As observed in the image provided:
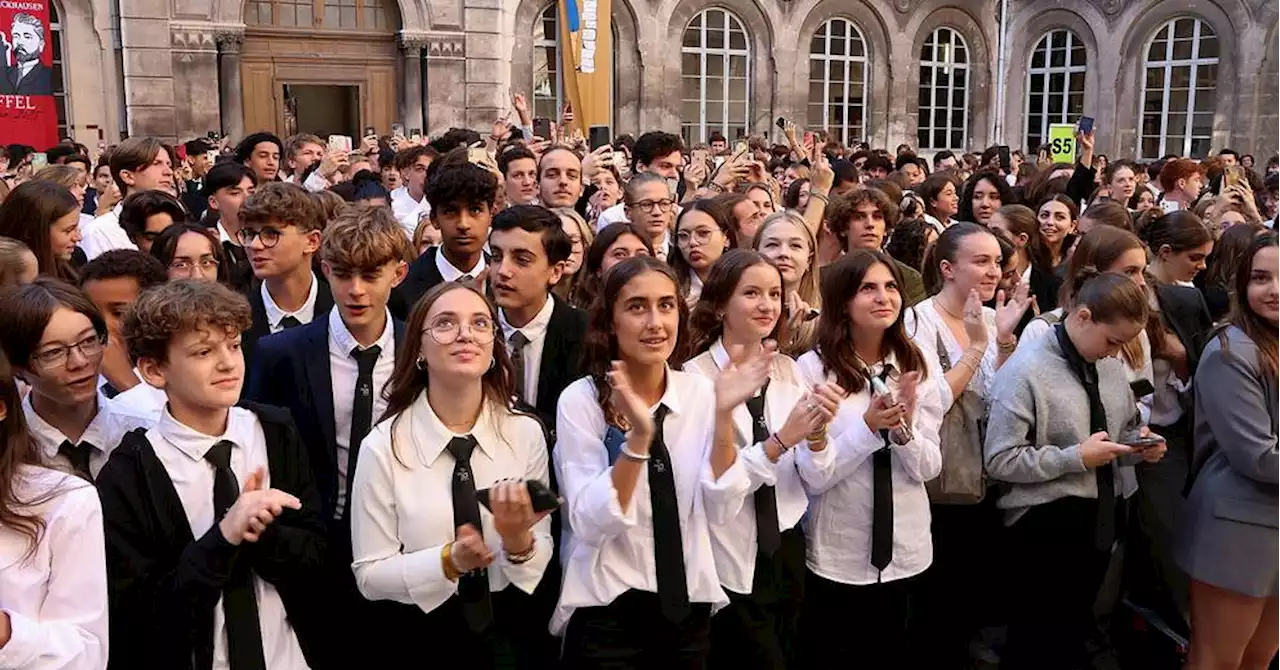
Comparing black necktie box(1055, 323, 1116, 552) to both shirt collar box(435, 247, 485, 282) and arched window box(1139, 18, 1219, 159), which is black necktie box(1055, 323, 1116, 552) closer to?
shirt collar box(435, 247, 485, 282)

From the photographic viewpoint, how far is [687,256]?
482 cm

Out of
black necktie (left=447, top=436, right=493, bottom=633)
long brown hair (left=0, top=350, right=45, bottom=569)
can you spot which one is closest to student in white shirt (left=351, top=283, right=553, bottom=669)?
black necktie (left=447, top=436, right=493, bottom=633)

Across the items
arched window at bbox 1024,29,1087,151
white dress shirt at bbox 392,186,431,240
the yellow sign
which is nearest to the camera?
white dress shirt at bbox 392,186,431,240

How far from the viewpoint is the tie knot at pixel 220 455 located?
103 inches

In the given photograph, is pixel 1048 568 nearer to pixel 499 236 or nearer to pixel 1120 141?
pixel 499 236

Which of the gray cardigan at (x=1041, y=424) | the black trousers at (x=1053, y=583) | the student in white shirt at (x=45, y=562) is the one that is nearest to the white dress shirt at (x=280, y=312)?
the student in white shirt at (x=45, y=562)

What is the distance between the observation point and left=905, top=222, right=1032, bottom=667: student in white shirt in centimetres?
376

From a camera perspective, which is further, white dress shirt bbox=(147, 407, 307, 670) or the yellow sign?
the yellow sign

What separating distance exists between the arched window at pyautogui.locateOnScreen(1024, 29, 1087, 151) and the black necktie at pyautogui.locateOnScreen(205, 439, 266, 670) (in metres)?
21.7

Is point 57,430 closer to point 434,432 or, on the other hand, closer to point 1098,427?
point 434,432

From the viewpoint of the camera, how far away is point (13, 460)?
2166 millimetres

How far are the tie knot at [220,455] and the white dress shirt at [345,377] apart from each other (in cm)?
59

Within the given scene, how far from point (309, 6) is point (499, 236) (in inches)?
536

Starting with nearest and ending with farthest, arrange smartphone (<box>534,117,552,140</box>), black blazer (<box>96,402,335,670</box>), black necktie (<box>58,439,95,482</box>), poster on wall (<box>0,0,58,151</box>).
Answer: black blazer (<box>96,402,335,670</box>) < black necktie (<box>58,439,95,482</box>) < smartphone (<box>534,117,552,140</box>) < poster on wall (<box>0,0,58,151</box>)
